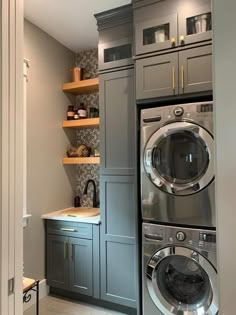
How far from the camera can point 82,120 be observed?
313 cm

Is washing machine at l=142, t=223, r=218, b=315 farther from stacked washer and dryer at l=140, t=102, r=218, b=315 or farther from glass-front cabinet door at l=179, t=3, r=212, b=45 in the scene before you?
glass-front cabinet door at l=179, t=3, r=212, b=45

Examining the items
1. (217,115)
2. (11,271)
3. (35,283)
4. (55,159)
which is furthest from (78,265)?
(217,115)

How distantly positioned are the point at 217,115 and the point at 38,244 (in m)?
2.63

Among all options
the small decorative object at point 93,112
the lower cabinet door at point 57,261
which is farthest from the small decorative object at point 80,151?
the lower cabinet door at point 57,261

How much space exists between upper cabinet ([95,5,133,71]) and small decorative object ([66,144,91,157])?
3.37 ft

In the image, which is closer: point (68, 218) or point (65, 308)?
point (65, 308)

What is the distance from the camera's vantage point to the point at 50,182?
10.1 feet

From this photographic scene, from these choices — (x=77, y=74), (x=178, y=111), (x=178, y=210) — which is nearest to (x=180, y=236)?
(x=178, y=210)

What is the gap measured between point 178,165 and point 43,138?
1.61 m

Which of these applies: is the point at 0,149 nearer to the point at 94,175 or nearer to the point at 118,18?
the point at 118,18

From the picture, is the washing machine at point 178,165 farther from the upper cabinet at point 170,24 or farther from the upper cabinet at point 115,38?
the upper cabinet at point 115,38

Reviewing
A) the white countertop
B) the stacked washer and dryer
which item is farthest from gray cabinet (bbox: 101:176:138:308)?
the stacked washer and dryer

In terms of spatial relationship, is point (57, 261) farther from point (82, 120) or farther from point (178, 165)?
point (178, 165)

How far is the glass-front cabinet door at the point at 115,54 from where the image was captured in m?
2.51
